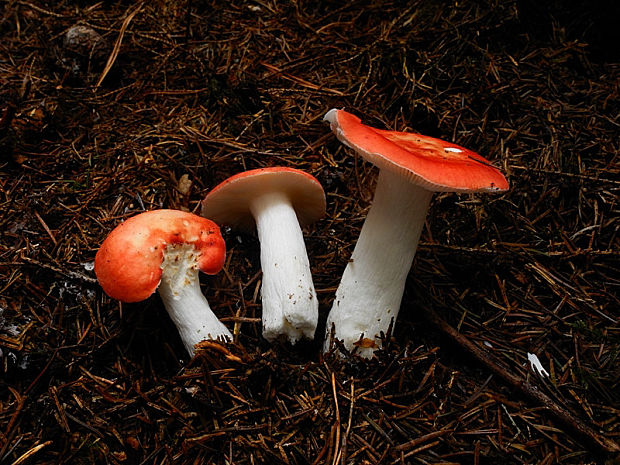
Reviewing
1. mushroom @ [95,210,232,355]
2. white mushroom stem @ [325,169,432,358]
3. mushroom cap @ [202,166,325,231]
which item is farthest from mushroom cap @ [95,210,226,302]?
white mushroom stem @ [325,169,432,358]

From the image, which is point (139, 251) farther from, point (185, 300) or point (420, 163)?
point (420, 163)

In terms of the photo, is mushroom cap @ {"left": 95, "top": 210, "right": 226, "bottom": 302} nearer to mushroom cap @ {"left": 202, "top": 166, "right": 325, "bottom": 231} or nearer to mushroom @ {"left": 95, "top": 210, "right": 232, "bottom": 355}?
mushroom @ {"left": 95, "top": 210, "right": 232, "bottom": 355}

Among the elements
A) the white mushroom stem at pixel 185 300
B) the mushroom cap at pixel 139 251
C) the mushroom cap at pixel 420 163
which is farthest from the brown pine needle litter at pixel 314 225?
the mushroom cap at pixel 420 163

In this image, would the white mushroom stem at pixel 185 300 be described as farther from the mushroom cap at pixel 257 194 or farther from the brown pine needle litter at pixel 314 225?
the mushroom cap at pixel 257 194

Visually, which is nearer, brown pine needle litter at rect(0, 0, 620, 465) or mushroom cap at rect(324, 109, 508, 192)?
mushroom cap at rect(324, 109, 508, 192)

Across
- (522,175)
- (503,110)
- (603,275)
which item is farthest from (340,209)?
(603,275)

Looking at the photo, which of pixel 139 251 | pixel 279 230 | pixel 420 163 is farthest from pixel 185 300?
pixel 420 163
